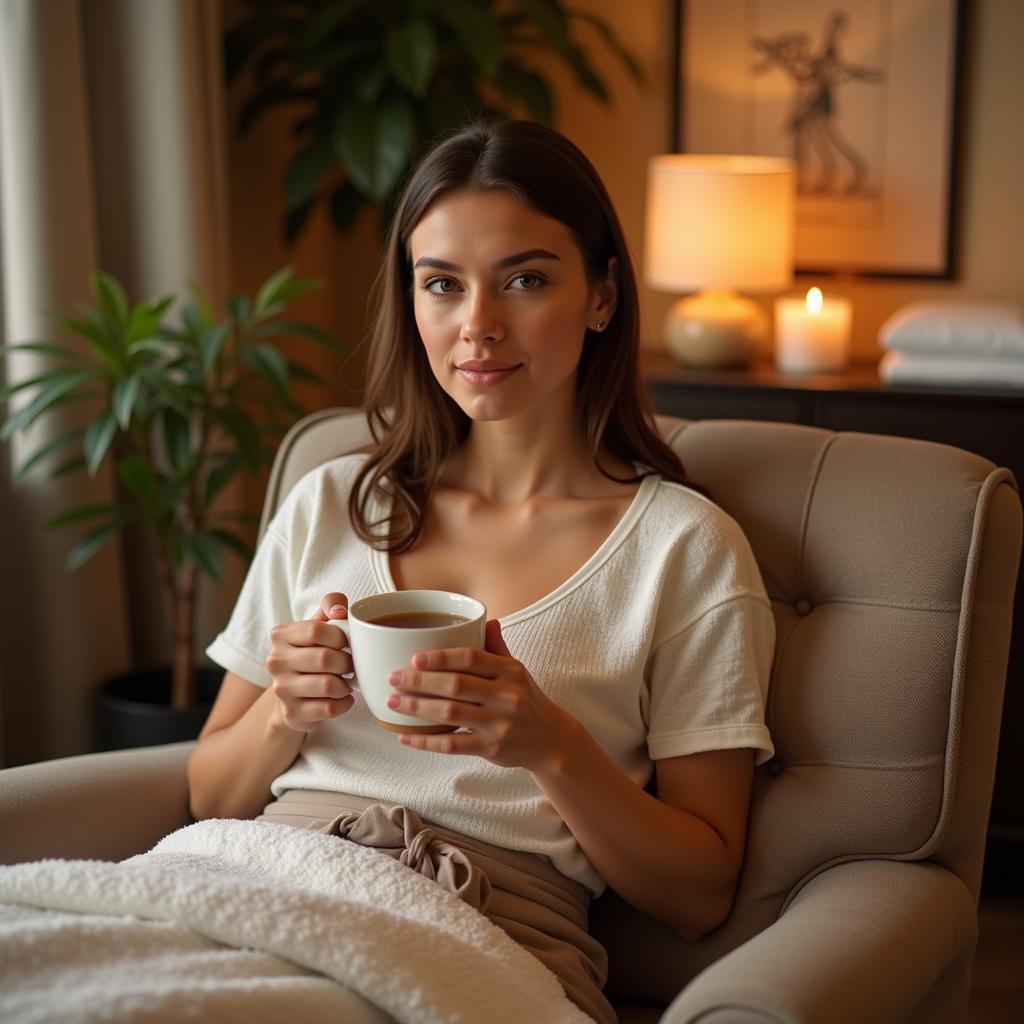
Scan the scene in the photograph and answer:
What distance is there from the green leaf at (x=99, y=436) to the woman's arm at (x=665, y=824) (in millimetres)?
1182

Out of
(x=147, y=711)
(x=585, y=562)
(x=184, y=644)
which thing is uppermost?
(x=585, y=562)

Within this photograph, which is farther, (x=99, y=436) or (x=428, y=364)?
(x=99, y=436)

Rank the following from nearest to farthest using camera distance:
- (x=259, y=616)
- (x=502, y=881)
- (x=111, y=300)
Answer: (x=502, y=881) → (x=259, y=616) → (x=111, y=300)

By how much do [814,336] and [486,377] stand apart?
58.0 inches

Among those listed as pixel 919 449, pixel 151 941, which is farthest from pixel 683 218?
pixel 151 941

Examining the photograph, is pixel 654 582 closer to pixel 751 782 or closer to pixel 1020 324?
pixel 751 782

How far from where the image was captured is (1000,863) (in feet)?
9.09

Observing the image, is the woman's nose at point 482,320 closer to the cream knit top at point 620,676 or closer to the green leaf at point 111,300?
the cream knit top at point 620,676

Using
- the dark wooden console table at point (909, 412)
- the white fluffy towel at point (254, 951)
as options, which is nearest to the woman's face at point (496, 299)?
the white fluffy towel at point (254, 951)

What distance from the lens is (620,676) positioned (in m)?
1.46

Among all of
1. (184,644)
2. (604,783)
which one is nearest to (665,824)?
(604,783)

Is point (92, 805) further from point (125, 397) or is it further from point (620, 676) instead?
point (125, 397)

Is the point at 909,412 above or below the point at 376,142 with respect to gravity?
below

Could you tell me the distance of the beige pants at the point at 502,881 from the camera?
1.35 metres
